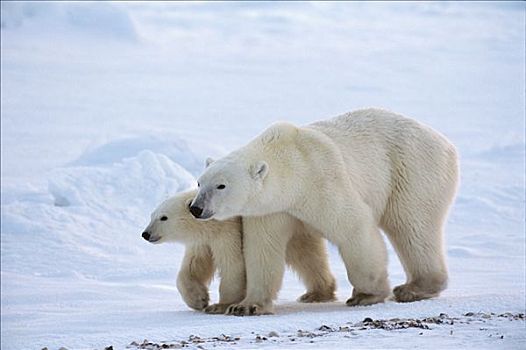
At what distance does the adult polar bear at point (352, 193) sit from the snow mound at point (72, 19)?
17330mm

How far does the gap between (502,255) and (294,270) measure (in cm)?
395

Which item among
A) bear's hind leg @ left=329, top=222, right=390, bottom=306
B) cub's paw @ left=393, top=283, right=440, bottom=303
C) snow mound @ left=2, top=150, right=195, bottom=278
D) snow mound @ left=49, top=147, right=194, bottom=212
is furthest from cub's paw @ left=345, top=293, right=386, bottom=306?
snow mound @ left=49, top=147, right=194, bottom=212

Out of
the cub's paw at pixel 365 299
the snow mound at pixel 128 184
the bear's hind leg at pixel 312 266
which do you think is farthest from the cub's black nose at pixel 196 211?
the snow mound at pixel 128 184

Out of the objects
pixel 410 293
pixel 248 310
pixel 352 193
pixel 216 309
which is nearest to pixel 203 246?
pixel 216 309

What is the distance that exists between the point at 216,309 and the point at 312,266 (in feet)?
2.70

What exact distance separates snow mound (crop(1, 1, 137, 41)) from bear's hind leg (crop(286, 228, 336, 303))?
17076 millimetres

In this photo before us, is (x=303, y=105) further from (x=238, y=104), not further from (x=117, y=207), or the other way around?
(x=117, y=207)

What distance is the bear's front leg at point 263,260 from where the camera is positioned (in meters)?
6.49

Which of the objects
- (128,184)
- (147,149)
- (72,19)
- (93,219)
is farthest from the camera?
(72,19)

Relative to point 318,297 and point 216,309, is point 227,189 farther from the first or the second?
point 318,297

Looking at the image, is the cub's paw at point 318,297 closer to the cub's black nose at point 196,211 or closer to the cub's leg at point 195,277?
the cub's leg at point 195,277

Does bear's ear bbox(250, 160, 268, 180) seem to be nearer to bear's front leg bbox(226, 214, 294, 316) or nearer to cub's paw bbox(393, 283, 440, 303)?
bear's front leg bbox(226, 214, 294, 316)

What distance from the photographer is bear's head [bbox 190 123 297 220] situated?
244 inches

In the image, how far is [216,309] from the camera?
6.73 m
